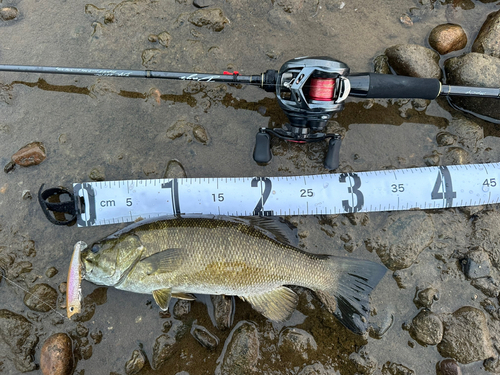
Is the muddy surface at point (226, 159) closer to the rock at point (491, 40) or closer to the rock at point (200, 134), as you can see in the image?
the rock at point (200, 134)

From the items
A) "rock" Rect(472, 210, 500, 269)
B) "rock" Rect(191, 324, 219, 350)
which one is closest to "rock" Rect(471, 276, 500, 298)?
"rock" Rect(472, 210, 500, 269)

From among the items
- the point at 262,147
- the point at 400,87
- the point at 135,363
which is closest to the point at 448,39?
the point at 400,87

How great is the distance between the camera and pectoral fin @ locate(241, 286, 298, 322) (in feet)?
10.5

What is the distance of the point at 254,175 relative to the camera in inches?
144

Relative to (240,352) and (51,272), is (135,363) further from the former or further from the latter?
(51,272)

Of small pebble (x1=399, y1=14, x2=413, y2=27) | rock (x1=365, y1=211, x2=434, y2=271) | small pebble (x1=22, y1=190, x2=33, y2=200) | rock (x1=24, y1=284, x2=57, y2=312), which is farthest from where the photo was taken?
small pebble (x1=399, y1=14, x2=413, y2=27)

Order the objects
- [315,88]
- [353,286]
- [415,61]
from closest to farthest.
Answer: [315,88] → [353,286] → [415,61]

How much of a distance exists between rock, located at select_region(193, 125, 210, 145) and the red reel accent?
1.39 m

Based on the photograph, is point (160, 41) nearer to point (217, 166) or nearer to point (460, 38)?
point (217, 166)

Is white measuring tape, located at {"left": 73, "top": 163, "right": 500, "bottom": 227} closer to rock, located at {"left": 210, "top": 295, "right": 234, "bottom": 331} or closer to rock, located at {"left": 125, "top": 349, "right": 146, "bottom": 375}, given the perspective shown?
rock, located at {"left": 210, "top": 295, "right": 234, "bottom": 331}

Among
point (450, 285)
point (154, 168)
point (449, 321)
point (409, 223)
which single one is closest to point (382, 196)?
point (409, 223)

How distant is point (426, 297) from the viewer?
11.1ft

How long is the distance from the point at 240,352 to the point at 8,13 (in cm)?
498

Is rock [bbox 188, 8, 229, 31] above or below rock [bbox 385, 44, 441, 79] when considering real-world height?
above
